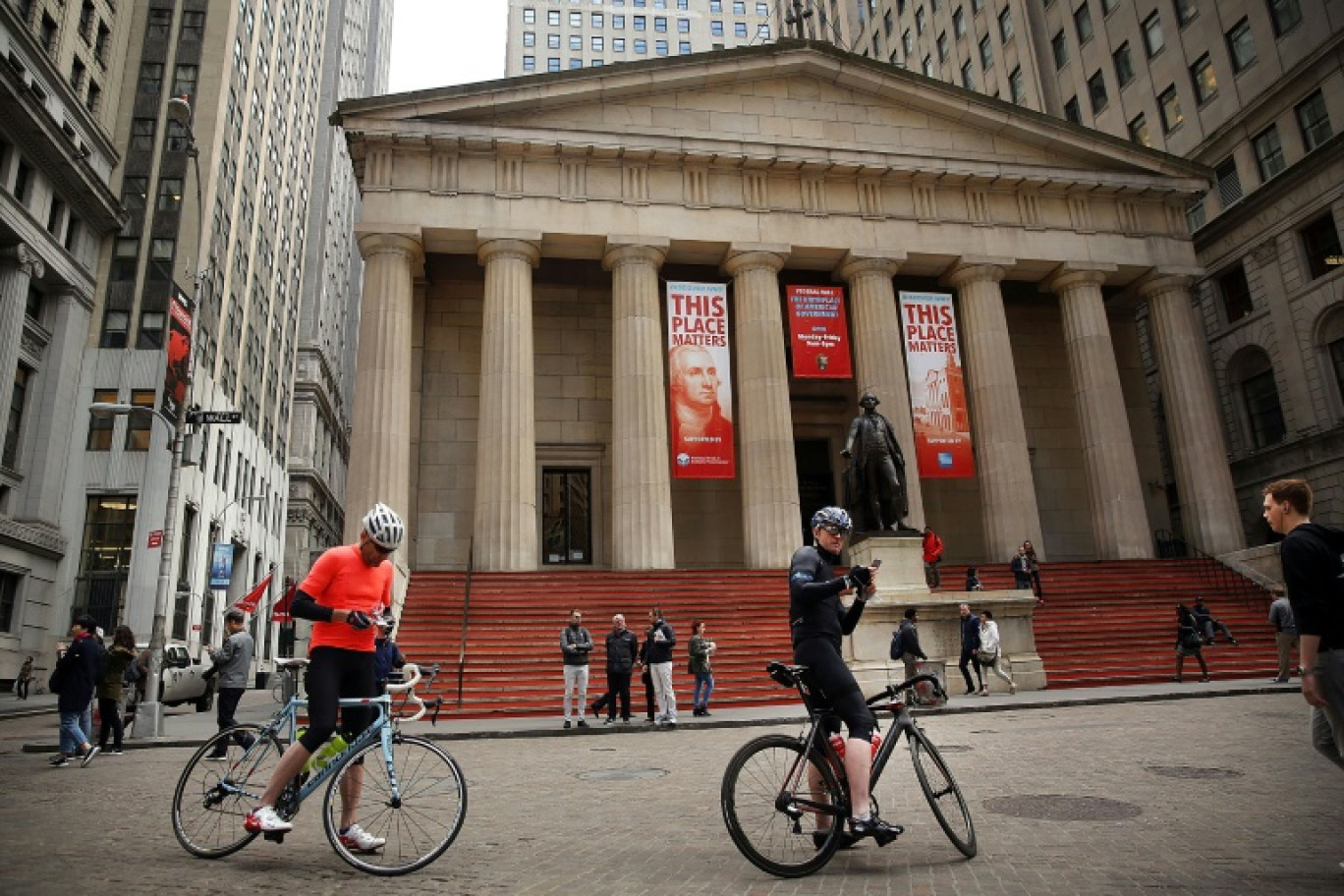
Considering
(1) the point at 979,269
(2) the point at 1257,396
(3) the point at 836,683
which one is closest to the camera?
(3) the point at 836,683

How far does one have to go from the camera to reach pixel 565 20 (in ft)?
300

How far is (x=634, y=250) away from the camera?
28031 millimetres

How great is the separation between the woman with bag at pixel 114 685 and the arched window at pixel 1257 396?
38.7 metres

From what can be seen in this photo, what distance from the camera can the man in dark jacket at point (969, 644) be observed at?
17.5 m

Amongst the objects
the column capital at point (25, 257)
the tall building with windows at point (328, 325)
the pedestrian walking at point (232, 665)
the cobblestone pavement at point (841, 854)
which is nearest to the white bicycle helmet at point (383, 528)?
the cobblestone pavement at point (841, 854)

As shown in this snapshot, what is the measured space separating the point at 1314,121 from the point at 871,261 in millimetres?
17932

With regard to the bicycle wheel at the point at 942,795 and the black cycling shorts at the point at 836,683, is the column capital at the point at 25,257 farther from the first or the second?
the bicycle wheel at the point at 942,795

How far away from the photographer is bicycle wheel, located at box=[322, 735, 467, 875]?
205 inches

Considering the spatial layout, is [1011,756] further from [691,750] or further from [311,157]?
[311,157]

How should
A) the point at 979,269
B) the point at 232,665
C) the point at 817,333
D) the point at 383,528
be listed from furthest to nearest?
the point at 979,269 < the point at 817,333 < the point at 232,665 < the point at 383,528

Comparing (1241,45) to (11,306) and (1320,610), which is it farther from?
(11,306)

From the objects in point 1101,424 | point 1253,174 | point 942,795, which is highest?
point 1253,174

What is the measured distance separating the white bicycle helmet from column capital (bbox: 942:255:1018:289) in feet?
92.1

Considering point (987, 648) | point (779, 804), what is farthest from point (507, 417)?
point (779, 804)
